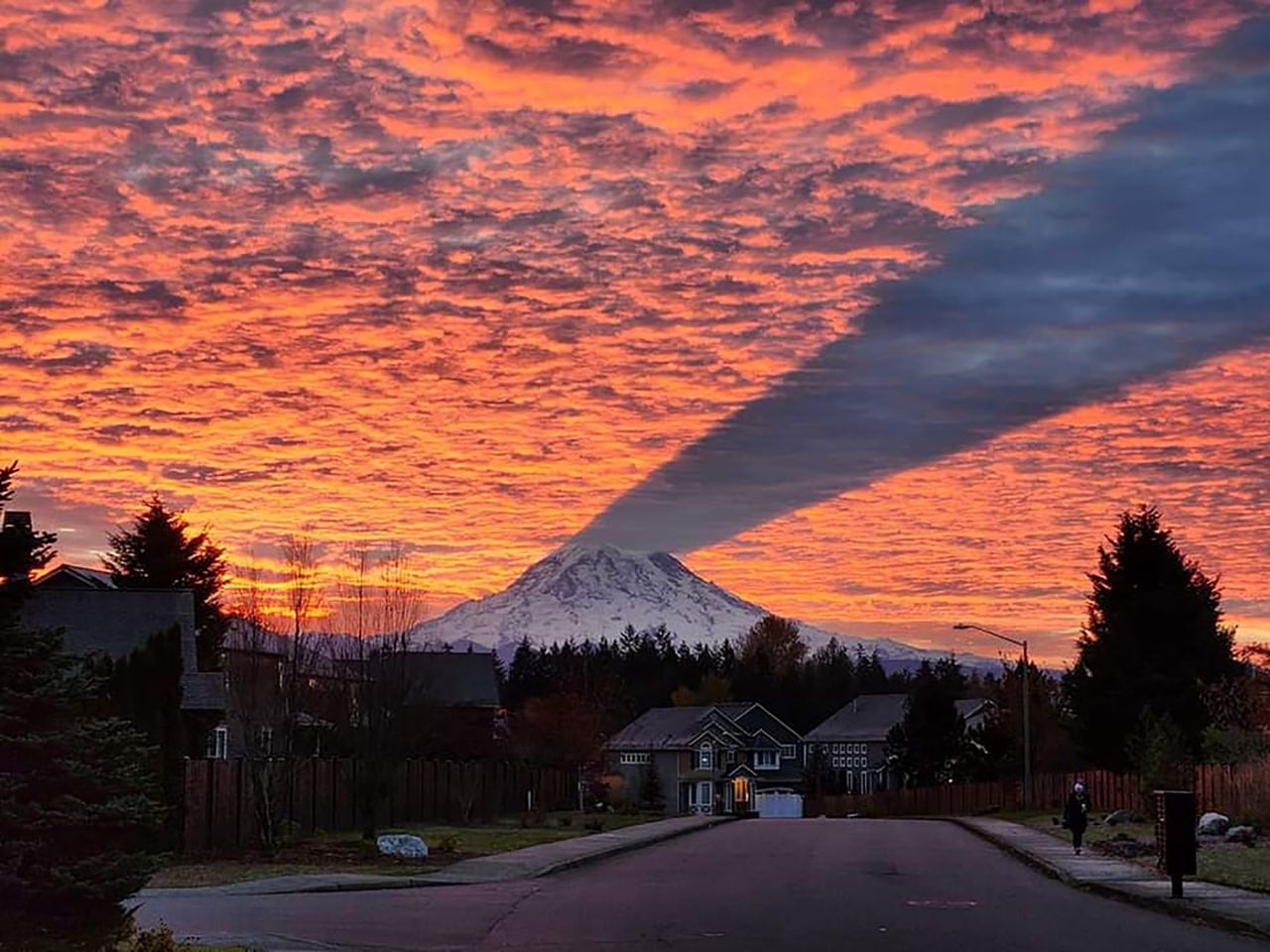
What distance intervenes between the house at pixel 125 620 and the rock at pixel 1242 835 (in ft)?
88.8

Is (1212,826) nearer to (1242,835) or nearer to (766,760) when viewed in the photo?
(1242,835)

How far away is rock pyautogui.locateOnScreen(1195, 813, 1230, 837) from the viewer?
38.0 meters

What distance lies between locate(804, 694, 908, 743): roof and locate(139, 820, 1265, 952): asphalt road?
102 m

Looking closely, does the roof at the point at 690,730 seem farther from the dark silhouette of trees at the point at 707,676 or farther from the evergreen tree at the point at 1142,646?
the evergreen tree at the point at 1142,646

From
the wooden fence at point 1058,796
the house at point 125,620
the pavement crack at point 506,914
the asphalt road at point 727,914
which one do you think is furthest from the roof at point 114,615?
the wooden fence at point 1058,796

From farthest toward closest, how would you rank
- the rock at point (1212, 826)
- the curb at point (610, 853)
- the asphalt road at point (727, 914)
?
1. the rock at point (1212, 826)
2. the curb at point (610, 853)
3. the asphalt road at point (727, 914)

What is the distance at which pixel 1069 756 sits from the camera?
79.1m

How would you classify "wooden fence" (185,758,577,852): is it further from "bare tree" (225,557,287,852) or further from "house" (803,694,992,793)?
"house" (803,694,992,793)

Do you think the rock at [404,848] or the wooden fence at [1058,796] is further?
the wooden fence at [1058,796]

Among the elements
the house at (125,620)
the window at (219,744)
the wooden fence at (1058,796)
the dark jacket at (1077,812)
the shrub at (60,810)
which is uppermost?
the house at (125,620)

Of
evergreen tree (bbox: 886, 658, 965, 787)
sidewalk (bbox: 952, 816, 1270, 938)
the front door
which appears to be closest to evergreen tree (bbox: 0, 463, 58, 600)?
sidewalk (bbox: 952, 816, 1270, 938)

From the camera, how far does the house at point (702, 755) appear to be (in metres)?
121

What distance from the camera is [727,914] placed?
21.4 m

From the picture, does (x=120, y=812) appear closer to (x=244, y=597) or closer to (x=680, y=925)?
(x=680, y=925)
